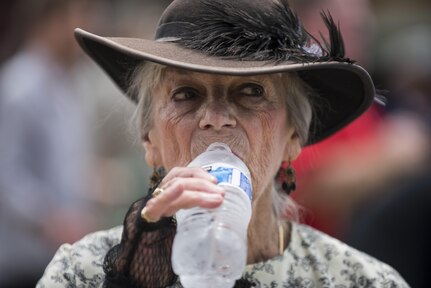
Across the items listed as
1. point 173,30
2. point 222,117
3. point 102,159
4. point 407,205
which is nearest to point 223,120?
point 222,117

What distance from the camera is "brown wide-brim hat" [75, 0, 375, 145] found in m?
3.23

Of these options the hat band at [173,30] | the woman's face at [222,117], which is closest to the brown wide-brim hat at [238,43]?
the hat band at [173,30]

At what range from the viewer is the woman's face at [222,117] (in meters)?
3.28

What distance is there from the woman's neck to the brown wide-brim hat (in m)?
0.50

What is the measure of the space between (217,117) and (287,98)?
416 millimetres

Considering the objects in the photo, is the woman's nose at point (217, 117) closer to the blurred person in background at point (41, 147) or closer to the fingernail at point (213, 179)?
the fingernail at point (213, 179)

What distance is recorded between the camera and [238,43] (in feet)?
10.7

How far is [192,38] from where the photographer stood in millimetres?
3338

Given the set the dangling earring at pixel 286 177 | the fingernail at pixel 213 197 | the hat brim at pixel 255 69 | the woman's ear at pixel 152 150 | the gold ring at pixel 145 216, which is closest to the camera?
the fingernail at pixel 213 197

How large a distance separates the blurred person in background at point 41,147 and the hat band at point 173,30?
6.33ft

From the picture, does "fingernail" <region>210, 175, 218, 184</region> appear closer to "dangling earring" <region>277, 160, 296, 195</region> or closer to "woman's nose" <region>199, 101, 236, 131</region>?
"woman's nose" <region>199, 101, 236, 131</region>

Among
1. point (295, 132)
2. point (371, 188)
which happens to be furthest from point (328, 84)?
point (371, 188)

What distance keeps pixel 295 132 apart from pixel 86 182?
2.27m

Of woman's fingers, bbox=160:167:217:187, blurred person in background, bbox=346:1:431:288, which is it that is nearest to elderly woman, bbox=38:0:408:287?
woman's fingers, bbox=160:167:217:187
